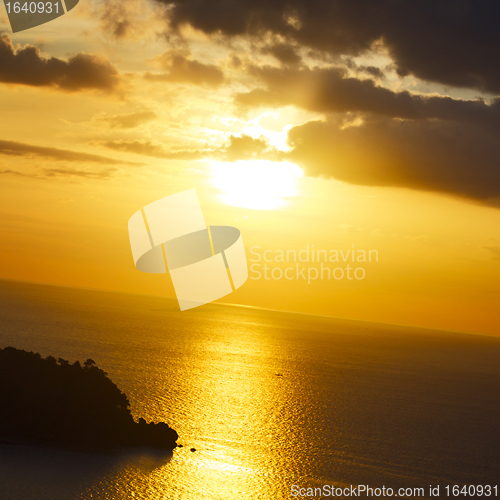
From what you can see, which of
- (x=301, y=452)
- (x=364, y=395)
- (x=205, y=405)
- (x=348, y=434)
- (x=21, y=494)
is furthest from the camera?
(x=364, y=395)

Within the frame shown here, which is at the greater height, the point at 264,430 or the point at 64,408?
the point at 64,408

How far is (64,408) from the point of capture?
4375 centimetres

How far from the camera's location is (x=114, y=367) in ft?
292

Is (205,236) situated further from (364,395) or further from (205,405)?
(364,395)

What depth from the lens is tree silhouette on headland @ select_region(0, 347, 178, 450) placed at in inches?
1710

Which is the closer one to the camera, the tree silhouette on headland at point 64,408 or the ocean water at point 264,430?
the ocean water at point 264,430

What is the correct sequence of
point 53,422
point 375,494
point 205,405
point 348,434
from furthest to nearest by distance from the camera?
point 205,405, point 348,434, point 53,422, point 375,494

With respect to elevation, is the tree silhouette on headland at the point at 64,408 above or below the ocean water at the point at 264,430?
above

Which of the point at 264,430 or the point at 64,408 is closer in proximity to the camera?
the point at 64,408

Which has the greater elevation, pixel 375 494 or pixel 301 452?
pixel 375 494

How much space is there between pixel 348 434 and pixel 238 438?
52.3ft

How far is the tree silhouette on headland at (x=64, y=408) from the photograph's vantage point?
143ft

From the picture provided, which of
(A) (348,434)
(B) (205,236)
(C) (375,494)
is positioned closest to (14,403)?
(B) (205,236)

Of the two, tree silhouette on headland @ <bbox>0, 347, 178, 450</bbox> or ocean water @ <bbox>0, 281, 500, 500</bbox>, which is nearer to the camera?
ocean water @ <bbox>0, 281, 500, 500</bbox>
